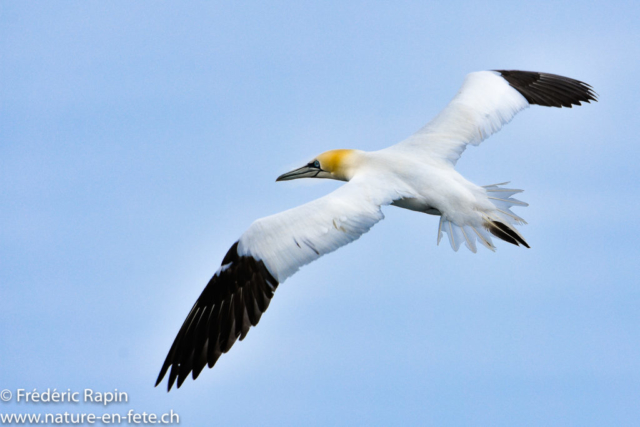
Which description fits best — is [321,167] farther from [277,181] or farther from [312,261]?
[312,261]

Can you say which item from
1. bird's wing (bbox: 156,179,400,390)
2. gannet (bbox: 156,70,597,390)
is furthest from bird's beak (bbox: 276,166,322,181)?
→ bird's wing (bbox: 156,179,400,390)

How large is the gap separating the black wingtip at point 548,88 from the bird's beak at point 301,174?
2.89m

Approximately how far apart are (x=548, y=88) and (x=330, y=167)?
3.34 metres

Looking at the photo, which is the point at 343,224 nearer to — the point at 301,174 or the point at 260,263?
the point at 260,263

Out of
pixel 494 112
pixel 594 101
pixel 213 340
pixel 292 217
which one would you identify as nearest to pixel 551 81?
Answer: pixel 594 101

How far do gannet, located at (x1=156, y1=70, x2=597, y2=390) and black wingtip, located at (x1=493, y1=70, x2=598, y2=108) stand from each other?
157cm

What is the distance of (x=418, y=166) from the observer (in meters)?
9.35

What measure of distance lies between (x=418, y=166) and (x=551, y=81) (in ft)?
11.4

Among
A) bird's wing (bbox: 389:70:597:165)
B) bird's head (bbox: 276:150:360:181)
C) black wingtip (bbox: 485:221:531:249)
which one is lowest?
black wingtip (bbox: 485:221:531:249)

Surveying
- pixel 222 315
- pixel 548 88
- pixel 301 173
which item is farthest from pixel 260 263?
pixel 548 88

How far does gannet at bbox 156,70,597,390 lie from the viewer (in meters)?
8.52

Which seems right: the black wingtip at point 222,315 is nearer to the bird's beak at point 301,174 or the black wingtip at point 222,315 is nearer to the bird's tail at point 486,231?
the bird's tail at point 486,231

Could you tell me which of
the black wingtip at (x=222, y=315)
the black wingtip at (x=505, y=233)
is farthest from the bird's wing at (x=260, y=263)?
the black wingtip at (x=505, y=233)

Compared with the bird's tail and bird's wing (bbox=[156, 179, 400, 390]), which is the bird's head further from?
the bird's tail
